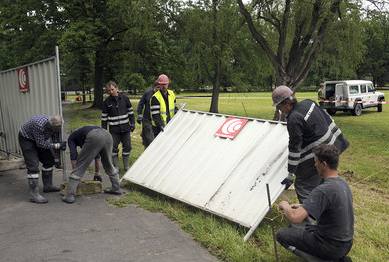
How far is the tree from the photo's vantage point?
69.4ft

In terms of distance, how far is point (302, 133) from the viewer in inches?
218

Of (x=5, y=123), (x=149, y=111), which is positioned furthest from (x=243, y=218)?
(x=5, y=123)

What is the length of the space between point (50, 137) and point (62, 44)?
21402 mm

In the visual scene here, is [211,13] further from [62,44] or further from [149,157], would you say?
[149,157]

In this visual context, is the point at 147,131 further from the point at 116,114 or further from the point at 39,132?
the point at 39,132

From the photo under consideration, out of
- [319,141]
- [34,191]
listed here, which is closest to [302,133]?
[319,141]

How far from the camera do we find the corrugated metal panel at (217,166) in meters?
6.07

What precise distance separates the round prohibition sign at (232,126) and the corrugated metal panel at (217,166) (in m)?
0.15

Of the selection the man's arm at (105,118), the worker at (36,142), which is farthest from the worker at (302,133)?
the man's arm at (105,118)

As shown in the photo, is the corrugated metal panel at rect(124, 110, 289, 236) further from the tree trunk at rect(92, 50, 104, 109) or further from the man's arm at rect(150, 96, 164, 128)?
the tree trunk at rect(92, 50, 104, 109)

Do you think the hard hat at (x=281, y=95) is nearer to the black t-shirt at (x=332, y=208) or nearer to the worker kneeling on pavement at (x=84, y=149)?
the black t-shirt at (x=332, y=208)

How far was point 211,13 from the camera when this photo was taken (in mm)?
28328

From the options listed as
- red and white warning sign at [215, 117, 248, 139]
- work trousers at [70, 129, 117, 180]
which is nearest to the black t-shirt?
red and white warning sign at [215, 117, 248, 139]

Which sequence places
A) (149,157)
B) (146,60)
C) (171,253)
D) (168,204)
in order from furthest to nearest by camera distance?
(146,60) < (149,157) < (168,204) < (171,253)
